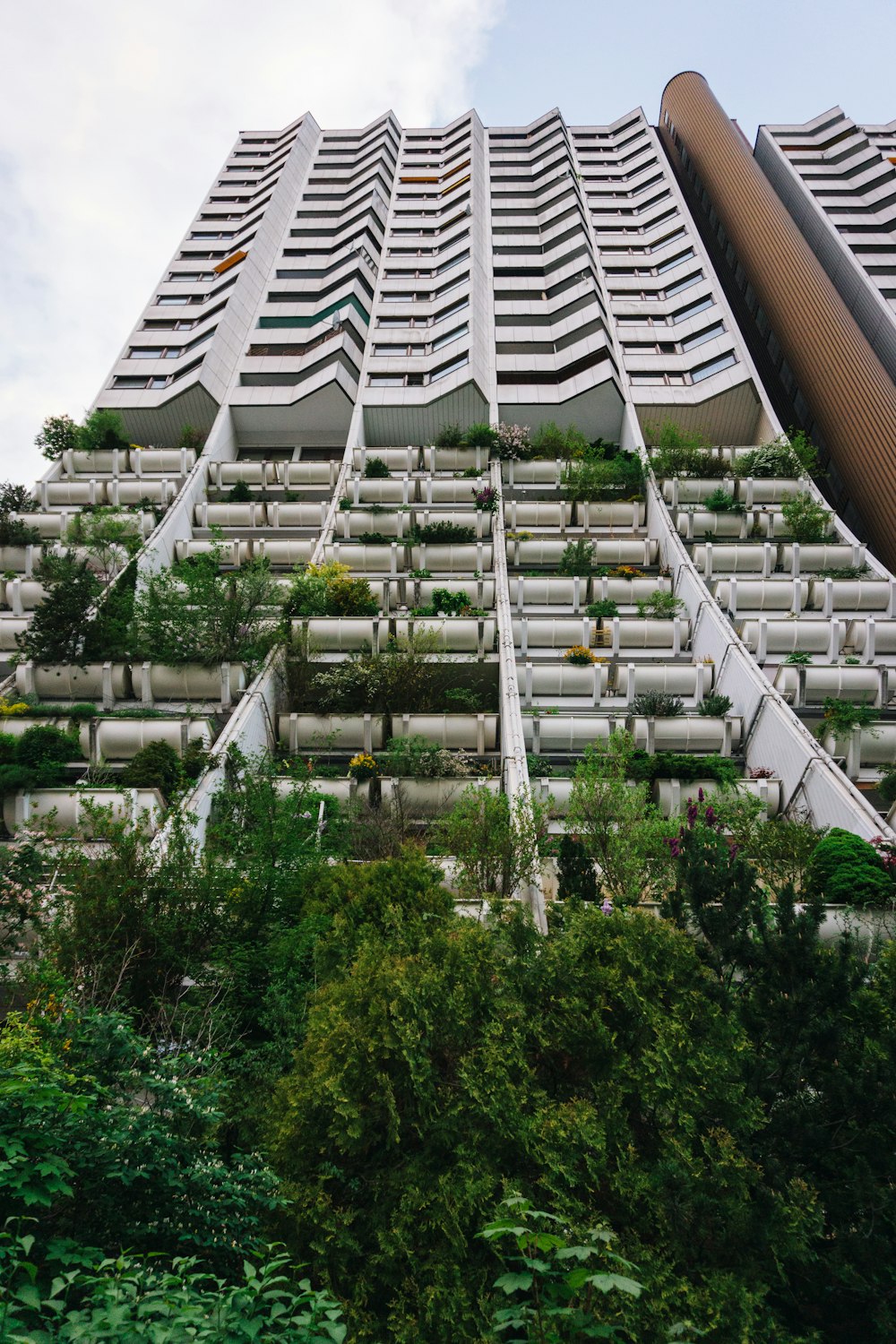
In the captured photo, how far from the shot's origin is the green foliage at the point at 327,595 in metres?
25.7

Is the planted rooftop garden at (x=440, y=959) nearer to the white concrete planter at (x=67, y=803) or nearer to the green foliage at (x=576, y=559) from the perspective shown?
the white concrete planter at (x=67, y=803)

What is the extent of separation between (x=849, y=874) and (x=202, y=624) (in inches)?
673

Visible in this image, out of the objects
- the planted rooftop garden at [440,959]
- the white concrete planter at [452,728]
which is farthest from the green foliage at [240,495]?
the white concrete planter at [452,728]

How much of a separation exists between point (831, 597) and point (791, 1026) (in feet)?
71.6

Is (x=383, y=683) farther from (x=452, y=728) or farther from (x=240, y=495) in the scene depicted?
(x=240, y=495)

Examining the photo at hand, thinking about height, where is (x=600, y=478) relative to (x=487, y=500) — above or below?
above

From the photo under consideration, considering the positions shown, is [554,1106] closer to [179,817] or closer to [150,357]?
[179,817]

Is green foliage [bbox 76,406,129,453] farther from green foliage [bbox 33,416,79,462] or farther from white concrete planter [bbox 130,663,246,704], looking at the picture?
white concrete planter [bbox 130,663,246,704]

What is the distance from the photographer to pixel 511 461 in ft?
129

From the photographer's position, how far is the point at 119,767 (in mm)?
19438

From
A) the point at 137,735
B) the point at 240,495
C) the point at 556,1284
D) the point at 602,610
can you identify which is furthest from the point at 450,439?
the point at 556,1284

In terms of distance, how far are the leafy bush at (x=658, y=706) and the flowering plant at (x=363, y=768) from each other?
7.81 m

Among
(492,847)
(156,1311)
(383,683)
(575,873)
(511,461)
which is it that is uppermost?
(511,461)

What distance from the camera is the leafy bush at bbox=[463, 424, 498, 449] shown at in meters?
39.6
